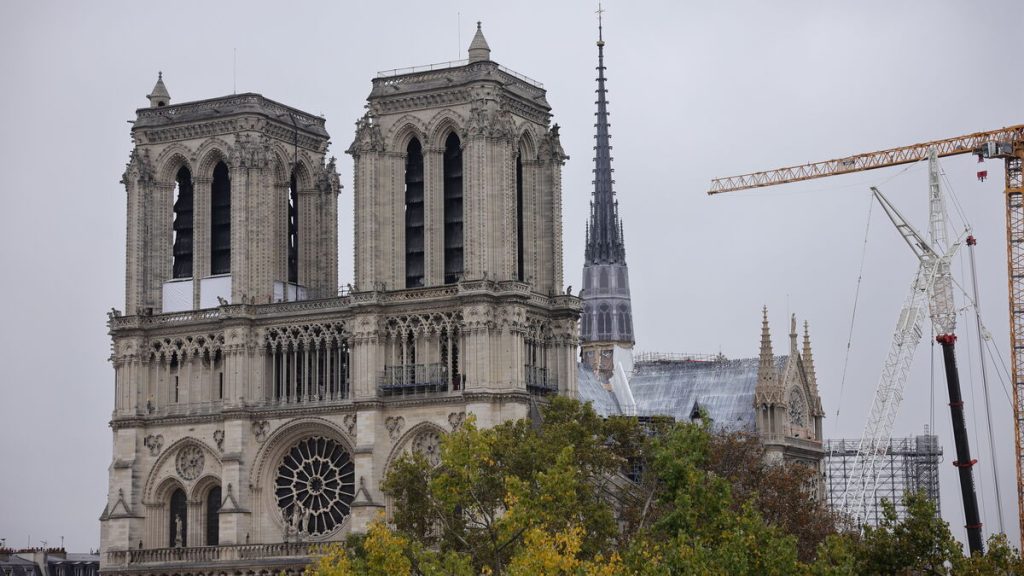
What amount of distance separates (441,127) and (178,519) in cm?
2704

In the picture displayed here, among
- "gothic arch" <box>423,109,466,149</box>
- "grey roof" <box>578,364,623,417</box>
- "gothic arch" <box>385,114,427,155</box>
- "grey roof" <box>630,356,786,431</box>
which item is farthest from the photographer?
"grey roof" <box>578,364,623,417</box>

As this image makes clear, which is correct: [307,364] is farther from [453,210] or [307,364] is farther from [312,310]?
[453,210]

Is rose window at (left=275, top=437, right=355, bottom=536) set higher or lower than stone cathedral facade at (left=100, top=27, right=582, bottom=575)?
lower

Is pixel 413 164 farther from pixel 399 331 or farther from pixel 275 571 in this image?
pixel 275 571

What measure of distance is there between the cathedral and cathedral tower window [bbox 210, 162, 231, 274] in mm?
115

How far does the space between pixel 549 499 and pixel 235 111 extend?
4335 cm

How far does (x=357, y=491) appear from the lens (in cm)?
10744

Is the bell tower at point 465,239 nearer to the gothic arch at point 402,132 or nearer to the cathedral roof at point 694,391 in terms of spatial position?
the gothic arch at point 402,132

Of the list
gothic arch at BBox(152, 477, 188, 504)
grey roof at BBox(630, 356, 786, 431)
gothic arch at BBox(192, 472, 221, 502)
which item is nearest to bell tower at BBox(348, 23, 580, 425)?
gothic arch at BBox(192, 472, 221, 502)

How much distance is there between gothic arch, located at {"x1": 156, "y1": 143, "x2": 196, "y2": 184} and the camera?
117 m

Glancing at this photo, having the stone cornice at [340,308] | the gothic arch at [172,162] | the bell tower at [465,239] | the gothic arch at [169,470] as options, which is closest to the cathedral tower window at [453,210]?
the bell tower at [465,239]

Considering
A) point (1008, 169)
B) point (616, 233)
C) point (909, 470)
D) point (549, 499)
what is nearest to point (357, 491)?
point (549, 499)

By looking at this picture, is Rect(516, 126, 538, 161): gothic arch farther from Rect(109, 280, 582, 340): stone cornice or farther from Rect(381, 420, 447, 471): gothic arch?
Rect(381, 420, 447, 471): gothic arch

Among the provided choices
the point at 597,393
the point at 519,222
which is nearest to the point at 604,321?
the point at 597,393
